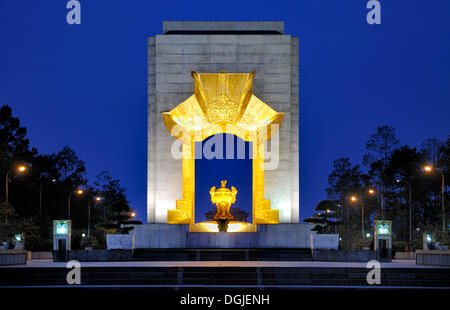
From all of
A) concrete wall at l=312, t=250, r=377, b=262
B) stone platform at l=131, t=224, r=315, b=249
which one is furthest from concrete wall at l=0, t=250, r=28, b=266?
concrete wall at l=312, t=250, r=377, b=262

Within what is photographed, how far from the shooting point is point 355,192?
209 feet

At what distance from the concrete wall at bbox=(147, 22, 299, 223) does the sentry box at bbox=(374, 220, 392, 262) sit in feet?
17.1

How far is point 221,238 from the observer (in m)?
25.5

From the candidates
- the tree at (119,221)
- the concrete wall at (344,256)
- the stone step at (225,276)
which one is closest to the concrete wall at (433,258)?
the concrete wall at (344,256)

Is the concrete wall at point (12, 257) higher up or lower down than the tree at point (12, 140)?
lower down

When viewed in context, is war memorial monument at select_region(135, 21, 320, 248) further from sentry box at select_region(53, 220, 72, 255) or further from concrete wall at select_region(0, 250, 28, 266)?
concrete wall at select_region(0, 250, 28, 266)

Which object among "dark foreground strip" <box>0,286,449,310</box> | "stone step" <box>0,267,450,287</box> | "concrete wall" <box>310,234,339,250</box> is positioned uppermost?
"concrete wall" <box>310,234,339,250</box>

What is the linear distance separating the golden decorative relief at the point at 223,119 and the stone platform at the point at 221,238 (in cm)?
85

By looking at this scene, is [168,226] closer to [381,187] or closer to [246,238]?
[246,238]

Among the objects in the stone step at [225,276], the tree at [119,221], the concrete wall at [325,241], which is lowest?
the stone step at [225,276]

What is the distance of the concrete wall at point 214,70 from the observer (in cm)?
2803

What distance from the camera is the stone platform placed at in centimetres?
2552
